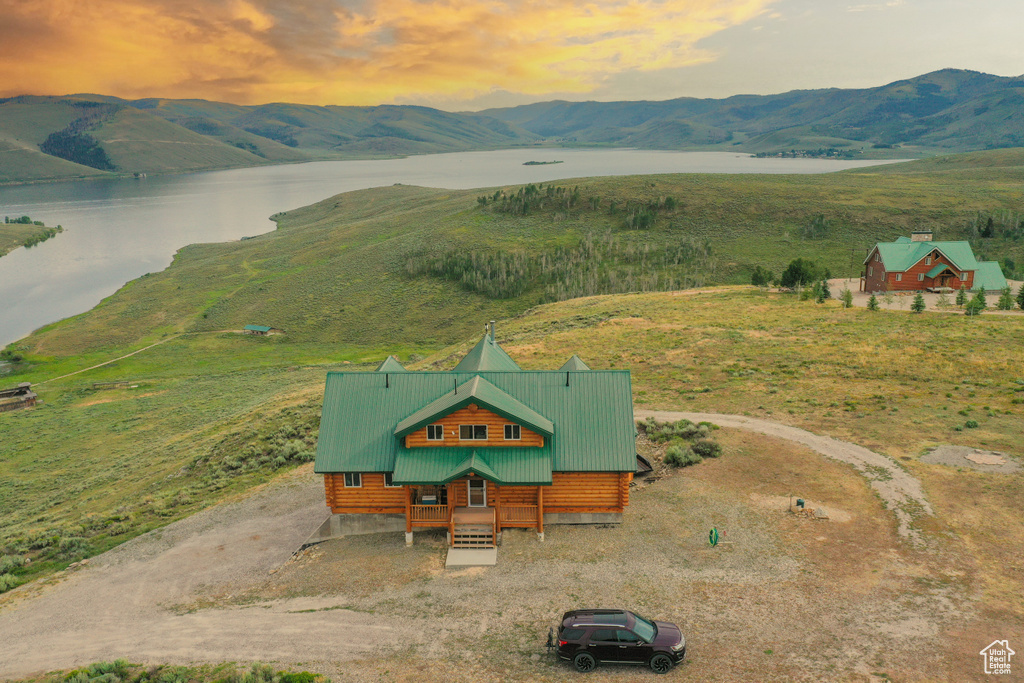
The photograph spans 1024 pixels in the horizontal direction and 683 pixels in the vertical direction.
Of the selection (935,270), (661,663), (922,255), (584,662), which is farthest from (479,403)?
(935,270)

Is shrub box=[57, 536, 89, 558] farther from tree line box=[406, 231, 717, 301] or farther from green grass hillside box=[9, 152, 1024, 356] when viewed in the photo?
tree line box=[406, 231, 717, 301]

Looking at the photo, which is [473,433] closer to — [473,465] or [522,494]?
[473,465]

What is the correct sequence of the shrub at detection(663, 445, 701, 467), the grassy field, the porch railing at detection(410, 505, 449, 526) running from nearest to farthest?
the porch railing at detection(410, 505, 449, 526)
the shrub at detection(663, 445, 701, 467)
the grassy field

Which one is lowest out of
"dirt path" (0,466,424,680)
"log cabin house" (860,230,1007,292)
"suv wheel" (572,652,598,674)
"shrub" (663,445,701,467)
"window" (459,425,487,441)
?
"dirt path" (0,466,424,680)

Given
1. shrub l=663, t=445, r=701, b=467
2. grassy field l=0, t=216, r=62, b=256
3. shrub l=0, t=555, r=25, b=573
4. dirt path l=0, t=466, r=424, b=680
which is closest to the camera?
dirt path l=0, t=466, r=424, b=680

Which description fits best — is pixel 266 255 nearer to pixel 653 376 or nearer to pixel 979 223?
pixel 653 376

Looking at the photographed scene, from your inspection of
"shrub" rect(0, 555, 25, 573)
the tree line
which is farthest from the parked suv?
the tree line

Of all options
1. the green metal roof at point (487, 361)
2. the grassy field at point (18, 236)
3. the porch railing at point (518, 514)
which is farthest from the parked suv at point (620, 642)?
the grassy field at point (18, 236)
